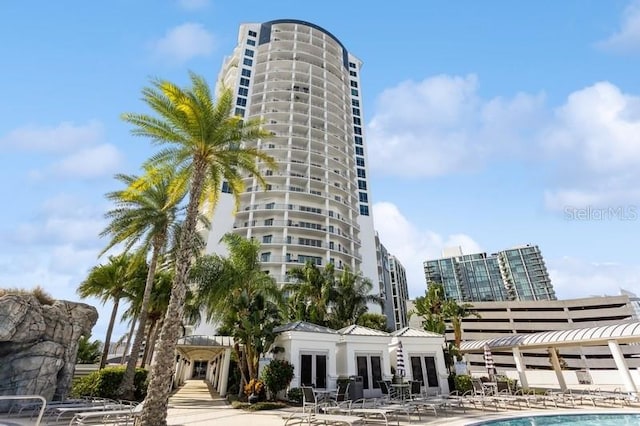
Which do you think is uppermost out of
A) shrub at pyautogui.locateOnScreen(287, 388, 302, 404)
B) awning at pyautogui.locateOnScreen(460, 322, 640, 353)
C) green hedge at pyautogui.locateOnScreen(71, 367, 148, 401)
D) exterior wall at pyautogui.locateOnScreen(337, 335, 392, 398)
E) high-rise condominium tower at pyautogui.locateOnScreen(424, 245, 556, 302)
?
high-rise condominium tower at pyautogui.locateOnScreen(424, 245, 556, 302)

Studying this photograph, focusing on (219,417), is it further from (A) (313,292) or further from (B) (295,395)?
(A) (313,292)

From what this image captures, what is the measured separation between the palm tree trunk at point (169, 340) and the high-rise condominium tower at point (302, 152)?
92.6 feet

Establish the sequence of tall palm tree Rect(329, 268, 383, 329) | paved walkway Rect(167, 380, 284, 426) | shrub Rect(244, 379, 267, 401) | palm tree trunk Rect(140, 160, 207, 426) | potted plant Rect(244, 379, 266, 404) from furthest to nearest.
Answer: tall palm tree Rect(329, 268, 383, 329)
shrub Rect(244, 379, 267, 401)
potted plant Rect(244, 379, 266, 404)
paved walkway Rect(167, 380, 284, 426)
palm tree trunk Rect(140, 160, 207, 426)

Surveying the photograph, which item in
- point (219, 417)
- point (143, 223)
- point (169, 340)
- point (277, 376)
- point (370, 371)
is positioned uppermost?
point (143, 223)

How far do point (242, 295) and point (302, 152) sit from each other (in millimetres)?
35226

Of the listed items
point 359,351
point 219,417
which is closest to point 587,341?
point 359,351

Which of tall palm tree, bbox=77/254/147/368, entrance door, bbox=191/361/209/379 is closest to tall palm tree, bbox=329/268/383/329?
tall palm tree, bbox=77/254/147/368

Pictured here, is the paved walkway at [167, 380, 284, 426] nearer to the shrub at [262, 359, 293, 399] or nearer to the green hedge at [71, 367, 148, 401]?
the shrub at [262, 359, 293, 399]

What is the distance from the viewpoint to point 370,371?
19141 mm

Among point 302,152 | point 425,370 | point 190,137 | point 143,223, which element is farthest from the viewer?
point 302,152

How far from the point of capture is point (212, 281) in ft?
67.4

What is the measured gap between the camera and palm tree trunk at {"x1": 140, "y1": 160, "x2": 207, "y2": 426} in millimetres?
9750

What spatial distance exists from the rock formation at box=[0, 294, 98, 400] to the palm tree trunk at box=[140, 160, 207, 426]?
7.49 meters

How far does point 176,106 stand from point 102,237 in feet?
38.0
